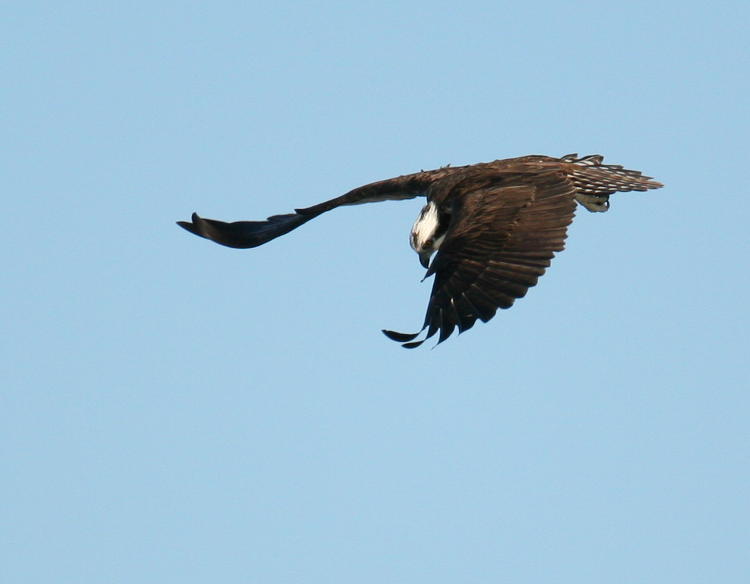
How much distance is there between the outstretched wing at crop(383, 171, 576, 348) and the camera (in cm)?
1396

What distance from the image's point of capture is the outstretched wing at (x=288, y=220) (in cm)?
1731

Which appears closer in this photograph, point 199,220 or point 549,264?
point 549,264

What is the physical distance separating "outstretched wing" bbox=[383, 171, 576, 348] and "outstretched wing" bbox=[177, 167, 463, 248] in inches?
72.0

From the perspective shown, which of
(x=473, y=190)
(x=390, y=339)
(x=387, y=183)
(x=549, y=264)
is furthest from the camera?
(x=387, y=183)

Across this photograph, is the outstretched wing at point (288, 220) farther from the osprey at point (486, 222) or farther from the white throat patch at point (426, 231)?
the white throat patch at point (426, 231)

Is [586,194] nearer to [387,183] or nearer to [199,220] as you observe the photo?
[387,183]

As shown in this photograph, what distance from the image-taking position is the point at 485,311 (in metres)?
13.9

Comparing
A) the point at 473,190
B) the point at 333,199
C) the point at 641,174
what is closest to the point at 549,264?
the point at 473,190

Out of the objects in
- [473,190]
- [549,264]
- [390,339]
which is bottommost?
[390,339]

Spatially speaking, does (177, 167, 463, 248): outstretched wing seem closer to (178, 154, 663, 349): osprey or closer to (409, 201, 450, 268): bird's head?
(178, 154, 663, 349): osprey

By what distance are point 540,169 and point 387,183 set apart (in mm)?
2132

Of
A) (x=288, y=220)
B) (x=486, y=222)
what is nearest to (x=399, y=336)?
(x=486, y=222)

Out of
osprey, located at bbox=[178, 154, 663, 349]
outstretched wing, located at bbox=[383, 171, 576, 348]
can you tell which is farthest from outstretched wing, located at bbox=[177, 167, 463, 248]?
outstretched wing, located at bbox=[383, 171, 576, 348]

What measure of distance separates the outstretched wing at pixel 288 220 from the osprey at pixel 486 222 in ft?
0.03
